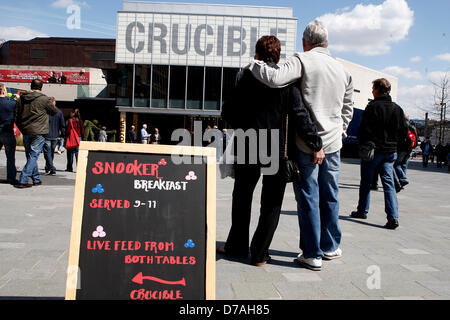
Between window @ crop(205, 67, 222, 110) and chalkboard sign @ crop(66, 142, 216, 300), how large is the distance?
2983 cm

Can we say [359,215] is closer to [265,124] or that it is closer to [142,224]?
[265,124]

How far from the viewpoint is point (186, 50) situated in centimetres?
3184

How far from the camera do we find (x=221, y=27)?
104 feet

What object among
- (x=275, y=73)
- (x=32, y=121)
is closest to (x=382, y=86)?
(x=275, y=73)

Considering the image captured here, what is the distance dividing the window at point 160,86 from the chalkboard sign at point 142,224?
1193 inches

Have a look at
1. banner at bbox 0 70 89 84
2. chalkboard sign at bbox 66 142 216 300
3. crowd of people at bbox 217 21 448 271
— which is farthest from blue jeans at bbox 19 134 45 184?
banner at bbox 0 70 89 84

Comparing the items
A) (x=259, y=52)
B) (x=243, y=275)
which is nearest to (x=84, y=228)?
(x=243, y=275)

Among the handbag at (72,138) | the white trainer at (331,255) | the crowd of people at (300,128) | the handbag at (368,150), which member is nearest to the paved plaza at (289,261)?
the white trainer at (331,255)

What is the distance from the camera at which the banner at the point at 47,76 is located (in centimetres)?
4500

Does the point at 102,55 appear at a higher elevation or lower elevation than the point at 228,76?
higher

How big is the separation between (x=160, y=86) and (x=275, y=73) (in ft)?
97.9

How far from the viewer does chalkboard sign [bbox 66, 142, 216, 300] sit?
2.39 meters

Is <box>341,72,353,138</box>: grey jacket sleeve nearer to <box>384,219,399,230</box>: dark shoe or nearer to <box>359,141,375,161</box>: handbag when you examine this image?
<box>359,141,375,161</box>: handbag

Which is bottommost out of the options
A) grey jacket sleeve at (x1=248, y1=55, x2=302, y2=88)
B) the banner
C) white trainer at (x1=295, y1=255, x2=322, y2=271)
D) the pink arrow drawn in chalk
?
white trainer at (x1=295, y1=255, x2=322, y2=271)
